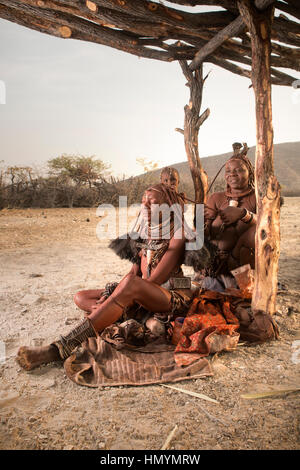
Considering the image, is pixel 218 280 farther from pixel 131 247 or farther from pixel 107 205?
pixel 107 205

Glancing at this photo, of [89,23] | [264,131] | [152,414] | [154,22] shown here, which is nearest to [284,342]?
[152,414]

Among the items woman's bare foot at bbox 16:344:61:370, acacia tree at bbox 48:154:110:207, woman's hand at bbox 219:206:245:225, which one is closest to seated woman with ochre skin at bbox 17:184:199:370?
woman's bare foot at bbox 16:344:61:370

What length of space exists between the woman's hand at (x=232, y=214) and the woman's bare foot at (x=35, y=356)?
2.04 m

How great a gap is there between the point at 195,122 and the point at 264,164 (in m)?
2.45

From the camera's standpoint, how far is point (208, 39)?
13.8 feet

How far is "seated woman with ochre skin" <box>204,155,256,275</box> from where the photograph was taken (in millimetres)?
3549

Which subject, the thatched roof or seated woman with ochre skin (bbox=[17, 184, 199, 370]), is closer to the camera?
seated woman with ochre skin (bbox=[17, 184, 199, 370])

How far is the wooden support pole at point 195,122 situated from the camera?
5.27 m

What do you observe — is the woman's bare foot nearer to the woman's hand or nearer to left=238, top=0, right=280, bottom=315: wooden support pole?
left=238, top=0, right=280, bottom=315: wooden support pole

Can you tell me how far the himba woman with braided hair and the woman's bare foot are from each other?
185cm

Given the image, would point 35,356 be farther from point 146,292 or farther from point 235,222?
point 235,222

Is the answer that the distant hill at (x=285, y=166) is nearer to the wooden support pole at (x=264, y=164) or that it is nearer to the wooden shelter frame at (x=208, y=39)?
the wooden shelter frame at (x=208, y=39)

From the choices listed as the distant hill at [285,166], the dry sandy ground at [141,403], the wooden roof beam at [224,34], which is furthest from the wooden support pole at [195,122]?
the distant hill at [285,166]

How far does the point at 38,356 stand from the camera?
96.7 inches
